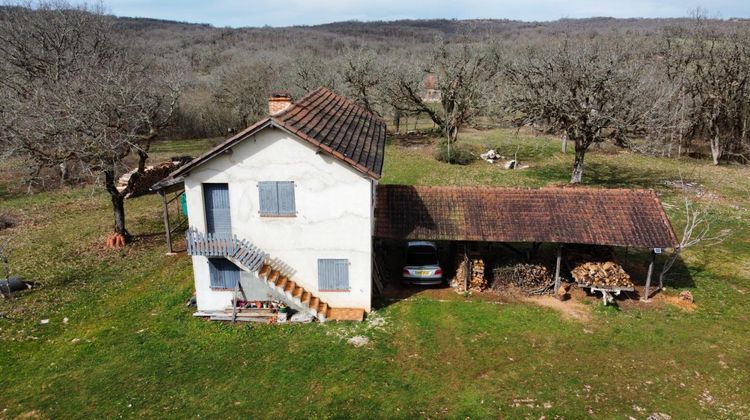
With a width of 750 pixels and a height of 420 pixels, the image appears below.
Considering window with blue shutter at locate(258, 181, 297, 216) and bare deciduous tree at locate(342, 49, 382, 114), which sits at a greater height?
bare deciduous tree at locate(342, 49, 382, 114)

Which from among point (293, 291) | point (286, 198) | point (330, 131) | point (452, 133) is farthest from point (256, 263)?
point (452, 133)

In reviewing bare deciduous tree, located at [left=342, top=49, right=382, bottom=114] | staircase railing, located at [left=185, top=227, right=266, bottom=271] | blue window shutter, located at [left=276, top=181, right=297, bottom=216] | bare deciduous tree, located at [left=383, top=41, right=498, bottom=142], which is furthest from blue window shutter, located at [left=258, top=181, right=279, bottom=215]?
bare deciduous tree, located at [left=342, top=49, right=382, bottom=114]

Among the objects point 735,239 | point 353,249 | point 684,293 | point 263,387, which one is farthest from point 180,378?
point 735,239

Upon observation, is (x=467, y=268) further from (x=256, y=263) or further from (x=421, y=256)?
(x=256, y=263)

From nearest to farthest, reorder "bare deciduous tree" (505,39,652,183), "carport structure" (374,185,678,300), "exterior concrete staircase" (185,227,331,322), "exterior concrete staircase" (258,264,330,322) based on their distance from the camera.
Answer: "exterior concrete staircase" (185,227,331,322) < "exterior concrete staircase" (258,264,330,322) < "carport structure" (374,185,678,300) < "bare deciduous tree" (505,39,652,183)

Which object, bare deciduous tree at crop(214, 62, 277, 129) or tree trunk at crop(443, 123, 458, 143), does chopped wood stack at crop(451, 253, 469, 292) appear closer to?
tree trunk at crop(443, 123, 458, 143)

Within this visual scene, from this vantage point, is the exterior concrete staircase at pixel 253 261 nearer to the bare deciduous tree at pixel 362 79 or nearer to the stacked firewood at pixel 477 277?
the stacked firewood at pixel 477 277
